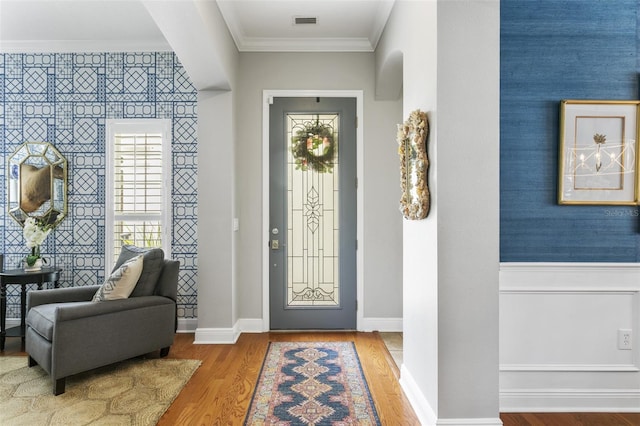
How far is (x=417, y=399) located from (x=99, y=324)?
7.27 feet

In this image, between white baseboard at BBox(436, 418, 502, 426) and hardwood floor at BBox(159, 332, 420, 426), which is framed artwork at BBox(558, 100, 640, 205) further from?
hardwood floor at BBox(159, 332, 420, 426)

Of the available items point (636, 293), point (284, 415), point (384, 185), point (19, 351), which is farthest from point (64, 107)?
point (636, 293)

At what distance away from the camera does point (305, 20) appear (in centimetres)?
367

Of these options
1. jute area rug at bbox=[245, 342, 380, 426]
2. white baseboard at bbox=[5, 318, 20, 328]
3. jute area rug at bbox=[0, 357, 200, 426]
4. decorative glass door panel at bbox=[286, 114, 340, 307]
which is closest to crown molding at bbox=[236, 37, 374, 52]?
decorative glass door panel at bbox=[286, 114, 340, 307]

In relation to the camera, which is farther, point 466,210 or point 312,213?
point 312,213

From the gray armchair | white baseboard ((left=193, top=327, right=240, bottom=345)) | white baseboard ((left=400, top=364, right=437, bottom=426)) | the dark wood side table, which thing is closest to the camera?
white baseboard ((left=400, top=364, right=437, bottom=426))

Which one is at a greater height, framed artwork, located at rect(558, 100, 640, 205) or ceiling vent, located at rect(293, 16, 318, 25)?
ceiling vent, located at rect(293, 16, 318, 25)

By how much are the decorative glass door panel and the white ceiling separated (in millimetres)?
784

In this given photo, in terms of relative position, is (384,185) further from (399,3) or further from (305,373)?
(305,373)

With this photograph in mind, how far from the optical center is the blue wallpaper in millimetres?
2482

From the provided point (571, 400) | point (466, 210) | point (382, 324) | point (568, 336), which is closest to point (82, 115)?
point (382, 324)

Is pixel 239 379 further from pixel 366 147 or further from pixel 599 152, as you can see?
pixel 599 152

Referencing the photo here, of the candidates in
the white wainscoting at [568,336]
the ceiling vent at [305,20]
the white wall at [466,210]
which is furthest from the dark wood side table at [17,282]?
the white wainscoting at [568,336]

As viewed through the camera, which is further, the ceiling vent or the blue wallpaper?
the ceiling vent
